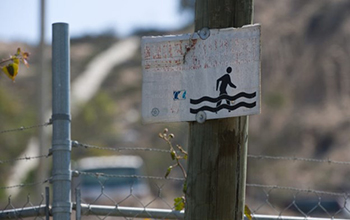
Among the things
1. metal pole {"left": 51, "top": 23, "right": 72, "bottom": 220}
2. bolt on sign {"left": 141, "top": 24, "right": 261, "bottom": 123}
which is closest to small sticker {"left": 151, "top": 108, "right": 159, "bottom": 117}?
bolt on sign {"left": 141, "top": 24, "right": 261, "bottom": 123}

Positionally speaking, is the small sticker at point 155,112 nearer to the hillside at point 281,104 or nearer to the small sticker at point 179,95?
the small sticker at point 179,95

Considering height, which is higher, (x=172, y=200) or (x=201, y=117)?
→ (x=201, y=117)

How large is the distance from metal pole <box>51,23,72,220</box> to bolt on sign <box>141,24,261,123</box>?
0.61m

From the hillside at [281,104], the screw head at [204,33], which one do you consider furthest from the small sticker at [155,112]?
the hillside at [281,104]

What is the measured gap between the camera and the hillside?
84.4ft

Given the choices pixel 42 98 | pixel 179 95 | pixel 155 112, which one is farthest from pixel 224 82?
pixel 42 98

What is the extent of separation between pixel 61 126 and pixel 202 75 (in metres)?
0.89

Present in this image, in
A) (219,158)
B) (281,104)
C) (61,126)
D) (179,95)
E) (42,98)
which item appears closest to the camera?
(219,158)

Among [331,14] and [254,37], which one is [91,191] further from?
[331,14]

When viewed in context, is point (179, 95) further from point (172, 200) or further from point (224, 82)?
point (172, 200)

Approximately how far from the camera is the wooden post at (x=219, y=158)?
2.70 metres

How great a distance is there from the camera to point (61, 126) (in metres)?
3.36

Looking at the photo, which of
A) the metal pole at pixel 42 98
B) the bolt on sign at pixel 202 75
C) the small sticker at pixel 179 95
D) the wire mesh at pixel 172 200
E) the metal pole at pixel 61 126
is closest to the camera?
the bolt on sign at pixel 202 75

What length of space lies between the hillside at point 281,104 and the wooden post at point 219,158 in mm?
17661
